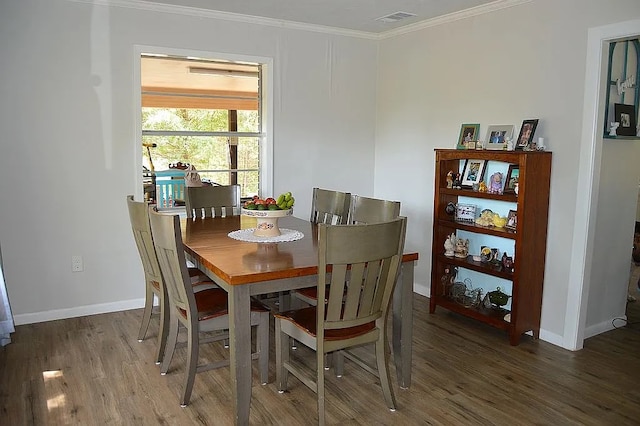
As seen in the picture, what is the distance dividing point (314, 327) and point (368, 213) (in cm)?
109

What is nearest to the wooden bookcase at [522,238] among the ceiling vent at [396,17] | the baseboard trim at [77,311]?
the ceiling vent at [396,17]

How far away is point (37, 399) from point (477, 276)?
3200 mm

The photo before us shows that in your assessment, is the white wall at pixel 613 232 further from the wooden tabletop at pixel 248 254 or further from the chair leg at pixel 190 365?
the chair leg at pixel 190 365

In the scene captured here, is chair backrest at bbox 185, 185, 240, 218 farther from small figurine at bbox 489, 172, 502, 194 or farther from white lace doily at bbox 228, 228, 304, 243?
small figurine at bbox 489, 172, 502, 194

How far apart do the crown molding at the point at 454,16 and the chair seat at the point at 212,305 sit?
2.81m

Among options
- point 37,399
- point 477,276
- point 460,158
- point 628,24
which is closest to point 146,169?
point 37,399

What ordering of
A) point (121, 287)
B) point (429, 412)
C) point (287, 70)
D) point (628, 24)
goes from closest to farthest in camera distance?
point (429, 412), point (628, 24), point (121, 287), point (287, 70)

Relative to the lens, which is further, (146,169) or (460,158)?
(146,169)

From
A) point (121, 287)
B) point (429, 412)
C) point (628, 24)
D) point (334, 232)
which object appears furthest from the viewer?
point (121, 287)

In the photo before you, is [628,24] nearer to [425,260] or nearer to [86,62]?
[425,260]

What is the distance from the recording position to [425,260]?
4848 millimetres

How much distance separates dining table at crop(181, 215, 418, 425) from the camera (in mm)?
2430

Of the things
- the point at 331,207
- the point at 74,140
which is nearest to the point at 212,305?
the point at 331,207

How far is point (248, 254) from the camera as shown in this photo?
9.14 feet
